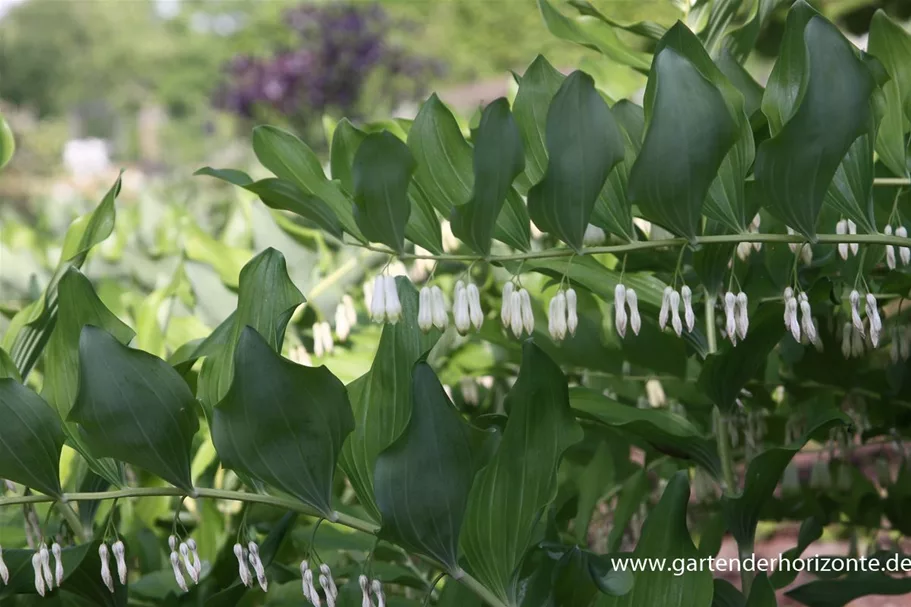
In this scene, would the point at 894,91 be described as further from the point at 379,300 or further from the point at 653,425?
the point at 379,300

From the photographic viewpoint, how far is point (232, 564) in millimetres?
1271

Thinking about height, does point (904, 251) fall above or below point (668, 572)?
above

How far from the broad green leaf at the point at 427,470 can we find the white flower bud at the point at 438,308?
0.15m

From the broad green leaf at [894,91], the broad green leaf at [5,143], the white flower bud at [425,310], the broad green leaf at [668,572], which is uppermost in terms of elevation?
the broad green leaf at [5,143]

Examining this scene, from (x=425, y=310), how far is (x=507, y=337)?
1.39ft

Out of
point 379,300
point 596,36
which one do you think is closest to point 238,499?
point 379,300

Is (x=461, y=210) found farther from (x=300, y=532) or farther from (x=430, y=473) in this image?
(x=300, y=532)

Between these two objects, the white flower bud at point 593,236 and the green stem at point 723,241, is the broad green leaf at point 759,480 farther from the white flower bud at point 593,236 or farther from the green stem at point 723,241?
the white flower bud at point 593,236

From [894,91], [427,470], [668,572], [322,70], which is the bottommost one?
[322,70]

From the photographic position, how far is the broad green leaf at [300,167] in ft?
3.66

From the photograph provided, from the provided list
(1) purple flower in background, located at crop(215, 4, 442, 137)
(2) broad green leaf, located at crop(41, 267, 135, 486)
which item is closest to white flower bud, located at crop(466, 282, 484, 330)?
(2) broad green leaf, located at crop(41, 267, 135, 486)

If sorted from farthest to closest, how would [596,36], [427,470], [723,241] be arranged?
[596,36], [723,241], [427,470]

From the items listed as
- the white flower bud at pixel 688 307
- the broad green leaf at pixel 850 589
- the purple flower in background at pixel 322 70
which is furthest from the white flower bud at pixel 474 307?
the purple flower in background at pixel 322 70

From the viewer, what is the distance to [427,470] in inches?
35.9
